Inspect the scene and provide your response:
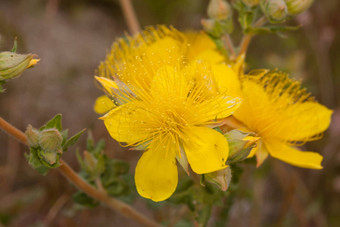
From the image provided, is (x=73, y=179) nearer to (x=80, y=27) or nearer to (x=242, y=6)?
(x=242, y=6)

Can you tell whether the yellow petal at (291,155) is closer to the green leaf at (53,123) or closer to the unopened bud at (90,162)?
the unopened bud at (90,162)

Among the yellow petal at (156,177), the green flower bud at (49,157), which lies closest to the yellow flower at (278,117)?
the yellow petal at (156,177)

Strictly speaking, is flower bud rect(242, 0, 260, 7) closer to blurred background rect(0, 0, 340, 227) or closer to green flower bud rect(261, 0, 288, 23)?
green flower bud rect(261, 0, 288, 23)

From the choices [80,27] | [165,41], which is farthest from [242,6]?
[80,27]

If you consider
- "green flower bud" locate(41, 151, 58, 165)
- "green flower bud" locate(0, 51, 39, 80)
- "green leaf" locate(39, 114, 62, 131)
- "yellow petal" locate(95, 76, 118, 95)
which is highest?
"green flower bud" locate(0, 51, 39, 80)

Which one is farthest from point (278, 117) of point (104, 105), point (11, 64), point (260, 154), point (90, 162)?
point (11, 64)

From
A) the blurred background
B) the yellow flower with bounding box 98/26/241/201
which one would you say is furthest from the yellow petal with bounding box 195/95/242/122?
the blurred background

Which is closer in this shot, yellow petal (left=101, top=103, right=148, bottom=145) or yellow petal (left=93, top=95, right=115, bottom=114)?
yellow petal (left=101, top=103, right=148, bottom=145)
